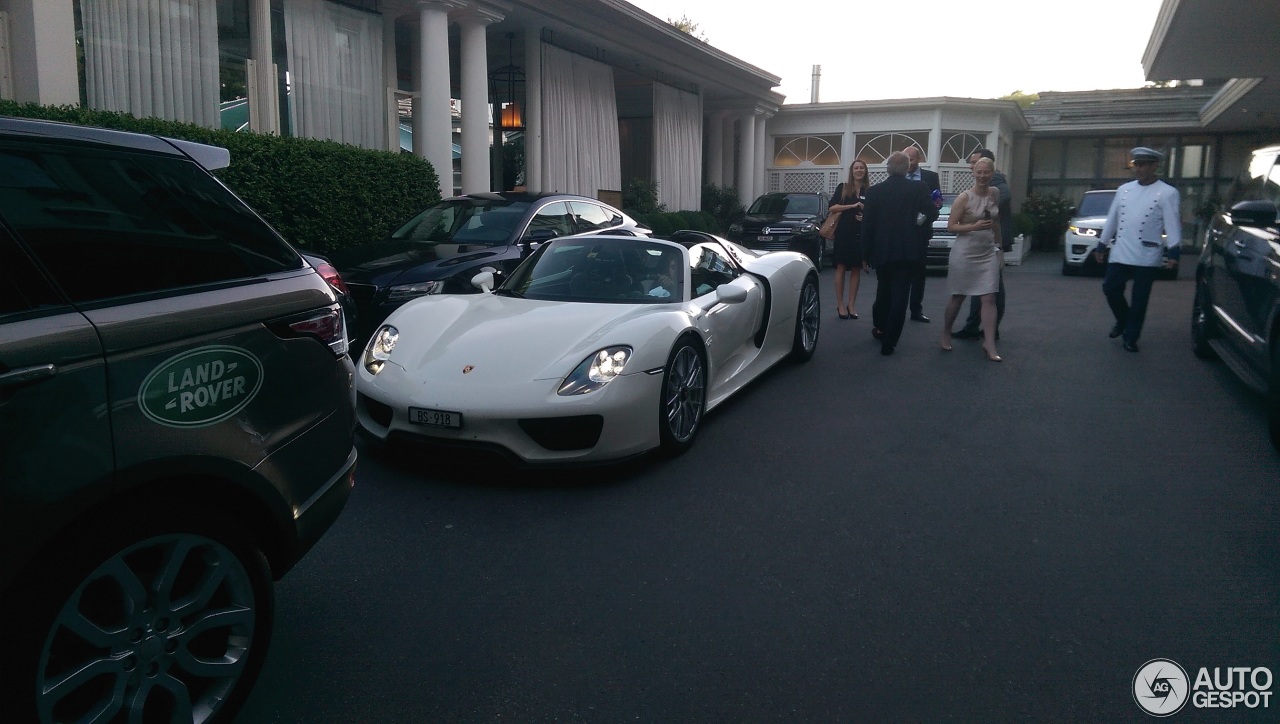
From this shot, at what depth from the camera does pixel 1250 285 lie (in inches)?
250

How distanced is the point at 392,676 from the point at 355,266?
5826 mm

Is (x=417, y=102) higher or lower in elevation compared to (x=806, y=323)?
higher

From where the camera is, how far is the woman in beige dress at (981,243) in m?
8.38

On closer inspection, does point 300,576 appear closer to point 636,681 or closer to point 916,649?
point 636,681

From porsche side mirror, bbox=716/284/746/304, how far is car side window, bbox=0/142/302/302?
11.2ft

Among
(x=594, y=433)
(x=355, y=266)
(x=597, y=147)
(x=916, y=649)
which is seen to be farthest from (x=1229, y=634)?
(x=597, y=147)

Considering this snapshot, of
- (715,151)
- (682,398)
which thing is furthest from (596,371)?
(715,151)

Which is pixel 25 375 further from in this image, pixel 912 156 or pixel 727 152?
pixel 727 152

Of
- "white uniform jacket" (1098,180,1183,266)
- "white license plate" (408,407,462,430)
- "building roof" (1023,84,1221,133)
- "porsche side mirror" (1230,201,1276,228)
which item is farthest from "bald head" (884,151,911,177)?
"building roof" (1023,84,1221,133)

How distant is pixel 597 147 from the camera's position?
59.1 ft

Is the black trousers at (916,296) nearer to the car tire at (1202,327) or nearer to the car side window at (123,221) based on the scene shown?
the car tire at (1202,327)

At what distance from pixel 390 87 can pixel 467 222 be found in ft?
18.5

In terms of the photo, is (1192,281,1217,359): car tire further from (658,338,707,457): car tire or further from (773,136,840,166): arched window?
(773,136,840,166): arched window

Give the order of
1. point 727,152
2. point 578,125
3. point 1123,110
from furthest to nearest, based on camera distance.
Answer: point 1123,110
point 727,152
point 578,125
